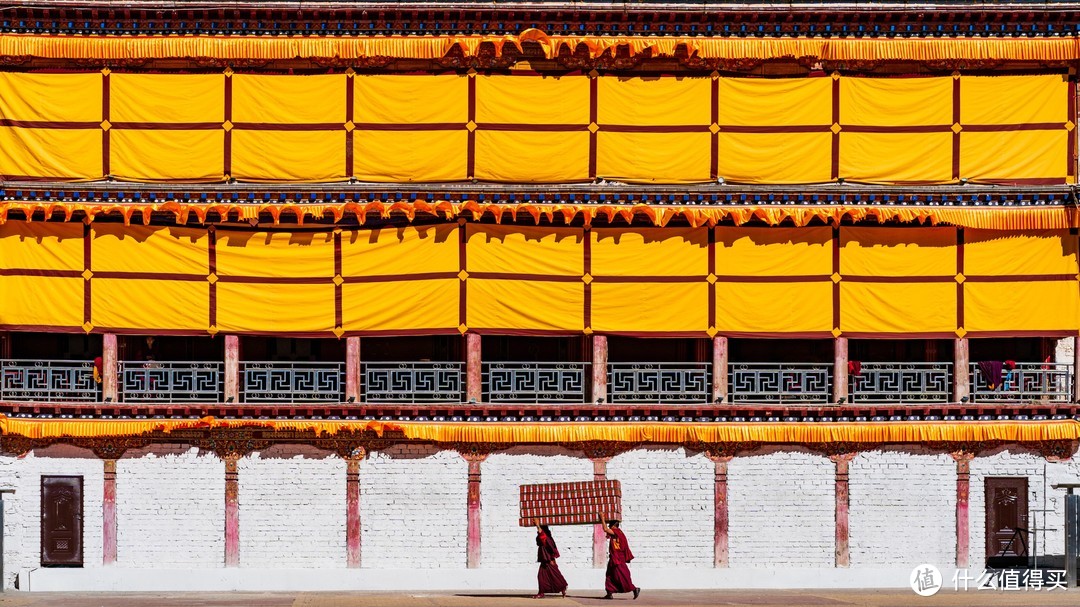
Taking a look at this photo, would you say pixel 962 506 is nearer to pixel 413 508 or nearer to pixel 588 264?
pixel 588 264

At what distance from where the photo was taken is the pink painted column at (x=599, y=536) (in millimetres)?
34562

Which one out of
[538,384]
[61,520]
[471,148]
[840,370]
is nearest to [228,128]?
[471,148]

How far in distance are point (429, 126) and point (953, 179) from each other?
9.79 metres

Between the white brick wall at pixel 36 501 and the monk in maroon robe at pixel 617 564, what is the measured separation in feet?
32.4

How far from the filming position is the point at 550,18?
3434cm

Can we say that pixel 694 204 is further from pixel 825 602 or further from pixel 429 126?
pixel 825 602

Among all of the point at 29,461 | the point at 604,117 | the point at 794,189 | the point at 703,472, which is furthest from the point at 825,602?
the point at 29,461

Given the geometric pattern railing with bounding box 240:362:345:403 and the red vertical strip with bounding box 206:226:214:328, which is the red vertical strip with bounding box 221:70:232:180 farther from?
the geometric pattern railing with bounding box 240:362:345:403

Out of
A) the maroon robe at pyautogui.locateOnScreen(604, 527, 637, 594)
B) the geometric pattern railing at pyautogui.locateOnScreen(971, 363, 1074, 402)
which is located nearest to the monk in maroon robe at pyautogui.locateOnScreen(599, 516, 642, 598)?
the maroon robe at pyautogui.locateOnScreen(604, 527, 637, 594)

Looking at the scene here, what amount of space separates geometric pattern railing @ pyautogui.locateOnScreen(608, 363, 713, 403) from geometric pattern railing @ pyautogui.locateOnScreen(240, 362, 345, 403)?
5.24m

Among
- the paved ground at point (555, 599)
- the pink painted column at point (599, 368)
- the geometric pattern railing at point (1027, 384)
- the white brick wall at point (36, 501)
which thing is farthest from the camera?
the geometric pattern railing at point (1027, 384)

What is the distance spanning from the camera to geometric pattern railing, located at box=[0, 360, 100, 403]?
34.6 m

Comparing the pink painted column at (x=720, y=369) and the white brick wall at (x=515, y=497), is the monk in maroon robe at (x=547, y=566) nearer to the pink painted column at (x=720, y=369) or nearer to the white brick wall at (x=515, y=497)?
the white brick wall at (x=515, y=497)

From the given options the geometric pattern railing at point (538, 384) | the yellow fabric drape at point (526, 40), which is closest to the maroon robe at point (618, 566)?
the geometric pattern railing at point (538, 384)
